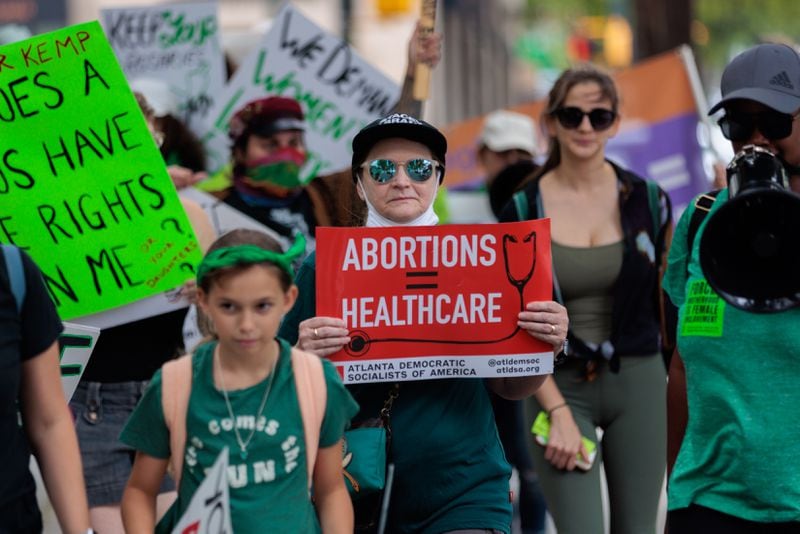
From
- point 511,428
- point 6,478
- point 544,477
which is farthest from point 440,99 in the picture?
point 6,478

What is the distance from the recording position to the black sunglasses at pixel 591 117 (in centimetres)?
587

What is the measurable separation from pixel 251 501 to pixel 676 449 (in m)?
1.31

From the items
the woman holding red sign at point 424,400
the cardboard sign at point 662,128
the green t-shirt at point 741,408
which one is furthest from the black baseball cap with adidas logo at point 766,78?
the cardboard sign at point 662,128

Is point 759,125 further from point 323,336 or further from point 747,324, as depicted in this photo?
point 323,336

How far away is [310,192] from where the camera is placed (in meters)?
6.59

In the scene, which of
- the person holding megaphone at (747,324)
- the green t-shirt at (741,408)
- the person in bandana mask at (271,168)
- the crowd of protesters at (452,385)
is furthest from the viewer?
the person in bandana mask at (271,168)

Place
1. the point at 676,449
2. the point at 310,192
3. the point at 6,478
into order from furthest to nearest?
the point at 310,192 → the point at 676,449 → the point at 6,478

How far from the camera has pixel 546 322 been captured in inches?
169

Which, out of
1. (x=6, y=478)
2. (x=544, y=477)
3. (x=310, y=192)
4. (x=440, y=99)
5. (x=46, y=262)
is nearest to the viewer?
(x=6, y=478)

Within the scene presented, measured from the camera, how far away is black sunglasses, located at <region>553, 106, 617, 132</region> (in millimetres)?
5871

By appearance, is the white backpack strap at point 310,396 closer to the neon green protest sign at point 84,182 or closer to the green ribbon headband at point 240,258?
the green ribbon headband at point 240,258

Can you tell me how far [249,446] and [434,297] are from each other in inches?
36.1

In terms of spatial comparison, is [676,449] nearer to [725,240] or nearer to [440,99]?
[725,240]

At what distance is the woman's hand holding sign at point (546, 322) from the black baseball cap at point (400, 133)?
21.0 inches
